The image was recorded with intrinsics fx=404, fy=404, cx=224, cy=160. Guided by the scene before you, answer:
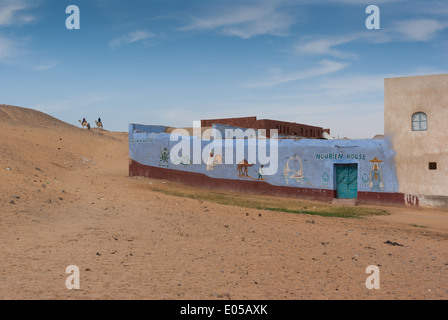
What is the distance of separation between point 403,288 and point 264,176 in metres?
16.4

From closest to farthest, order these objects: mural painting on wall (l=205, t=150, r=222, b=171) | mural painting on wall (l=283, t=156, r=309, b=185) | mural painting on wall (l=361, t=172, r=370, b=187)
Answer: mural painting on wall (l=361, t=172, r=370, b=187)
mural painting on wall (l=283, t=156, r=309, b=185)
mural painting on wall (l=205, t=150, r=222, b=171)

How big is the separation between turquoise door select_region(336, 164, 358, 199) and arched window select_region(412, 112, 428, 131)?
3.41 metres

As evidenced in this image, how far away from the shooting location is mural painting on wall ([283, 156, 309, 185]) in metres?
22.1

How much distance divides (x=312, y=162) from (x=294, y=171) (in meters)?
1.12

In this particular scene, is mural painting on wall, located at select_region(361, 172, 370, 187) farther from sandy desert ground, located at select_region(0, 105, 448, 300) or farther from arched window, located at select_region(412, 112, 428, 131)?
sandy desert ground, located at select_region(0, 105, 448, 300)

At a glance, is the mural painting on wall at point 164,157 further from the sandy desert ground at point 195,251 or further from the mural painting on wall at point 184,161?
the sandy desert ground at point 195,251

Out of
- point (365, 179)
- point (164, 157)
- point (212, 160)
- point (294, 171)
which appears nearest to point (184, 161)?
point (164, 157)

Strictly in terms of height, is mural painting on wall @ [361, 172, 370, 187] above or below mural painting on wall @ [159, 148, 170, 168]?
below

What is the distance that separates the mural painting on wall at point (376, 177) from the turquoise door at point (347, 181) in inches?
31.8

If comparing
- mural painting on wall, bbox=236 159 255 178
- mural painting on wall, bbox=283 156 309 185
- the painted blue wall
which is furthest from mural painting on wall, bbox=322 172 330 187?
mural painting on wall, bbox=236 159 255 178

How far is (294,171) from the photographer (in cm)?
2231

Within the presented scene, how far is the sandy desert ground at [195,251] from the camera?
6254 mm

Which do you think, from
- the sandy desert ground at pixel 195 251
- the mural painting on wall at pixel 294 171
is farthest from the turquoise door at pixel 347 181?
the sandy desert ground at pixel 195 251

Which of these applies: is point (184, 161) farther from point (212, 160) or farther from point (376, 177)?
point (376, 177)
